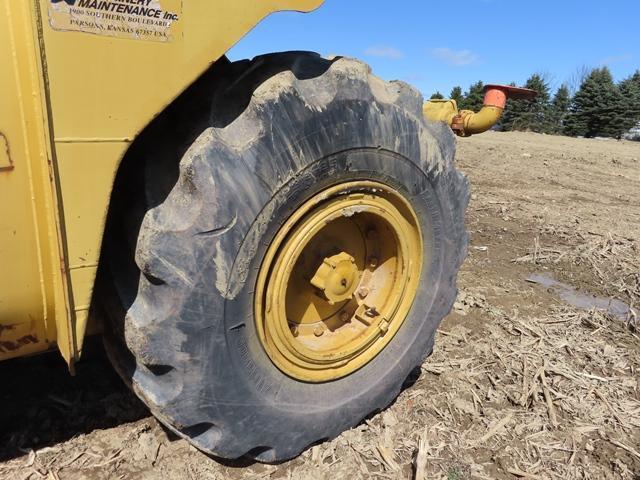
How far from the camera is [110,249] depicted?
1.84m

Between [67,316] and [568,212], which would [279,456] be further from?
[568,212]

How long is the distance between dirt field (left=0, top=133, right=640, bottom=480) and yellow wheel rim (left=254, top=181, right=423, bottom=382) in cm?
46

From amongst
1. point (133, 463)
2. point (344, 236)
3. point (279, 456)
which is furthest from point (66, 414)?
point (344, 236)

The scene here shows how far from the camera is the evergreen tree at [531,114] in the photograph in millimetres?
37031

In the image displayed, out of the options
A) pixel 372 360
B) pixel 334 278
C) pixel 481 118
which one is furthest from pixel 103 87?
pixel 481 118

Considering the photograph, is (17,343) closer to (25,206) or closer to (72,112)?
(25,206)

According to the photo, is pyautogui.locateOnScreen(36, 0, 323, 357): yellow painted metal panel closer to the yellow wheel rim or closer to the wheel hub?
the yellow wheel rim

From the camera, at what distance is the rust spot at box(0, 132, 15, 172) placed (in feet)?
4.51

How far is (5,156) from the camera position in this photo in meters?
1.39

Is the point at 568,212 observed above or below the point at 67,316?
below

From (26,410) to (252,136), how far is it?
173 cm

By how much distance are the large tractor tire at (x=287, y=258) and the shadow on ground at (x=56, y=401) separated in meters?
0.63

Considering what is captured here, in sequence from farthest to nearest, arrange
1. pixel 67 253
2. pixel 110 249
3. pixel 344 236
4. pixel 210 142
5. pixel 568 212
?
pixel 568 212
pixel 344 236
pixel 110 249
pixel 210 142
pixel 67 253

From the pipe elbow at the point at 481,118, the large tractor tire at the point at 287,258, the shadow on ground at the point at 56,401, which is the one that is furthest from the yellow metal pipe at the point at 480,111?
the shadow on ground at the point at 56,401
